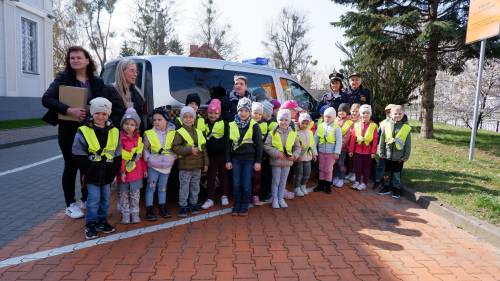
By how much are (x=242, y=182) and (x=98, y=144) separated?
1.94 metres

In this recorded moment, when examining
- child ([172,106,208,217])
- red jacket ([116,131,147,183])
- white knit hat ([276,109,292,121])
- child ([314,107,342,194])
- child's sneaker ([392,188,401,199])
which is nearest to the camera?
red jacket ([116,131,147,183])

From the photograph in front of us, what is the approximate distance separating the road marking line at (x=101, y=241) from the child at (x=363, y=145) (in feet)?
8.76

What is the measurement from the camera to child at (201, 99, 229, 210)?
494cm

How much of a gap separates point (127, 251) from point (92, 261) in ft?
1.15

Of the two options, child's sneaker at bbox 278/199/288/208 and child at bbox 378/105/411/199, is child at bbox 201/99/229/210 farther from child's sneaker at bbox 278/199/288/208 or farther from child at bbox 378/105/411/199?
child at bbox 378/105/411/199

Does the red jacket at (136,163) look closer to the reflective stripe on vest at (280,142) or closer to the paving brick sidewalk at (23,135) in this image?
the reflective stripe on vest at (280,142)

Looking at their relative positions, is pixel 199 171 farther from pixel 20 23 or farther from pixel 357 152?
pixel 20 23

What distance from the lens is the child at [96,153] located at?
3861 millimetres

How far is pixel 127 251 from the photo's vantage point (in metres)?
3.71

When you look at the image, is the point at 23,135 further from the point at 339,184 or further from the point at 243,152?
the point at 339,184

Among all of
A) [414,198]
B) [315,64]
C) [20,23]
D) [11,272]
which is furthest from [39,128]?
[315,64]

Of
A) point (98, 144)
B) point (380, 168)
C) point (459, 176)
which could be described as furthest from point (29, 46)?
point (459, 176)

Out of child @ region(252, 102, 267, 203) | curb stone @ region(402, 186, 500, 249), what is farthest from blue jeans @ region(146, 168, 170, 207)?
curb stone @ region(402, 186, 500, 249)

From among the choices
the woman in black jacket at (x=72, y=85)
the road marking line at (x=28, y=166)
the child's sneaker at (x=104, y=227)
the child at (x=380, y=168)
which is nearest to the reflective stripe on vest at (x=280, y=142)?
the child at (x=380, y=168)
